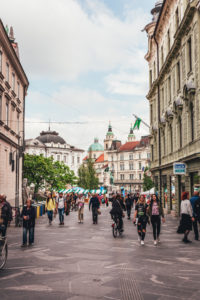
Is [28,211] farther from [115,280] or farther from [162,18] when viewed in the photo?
[162,18]

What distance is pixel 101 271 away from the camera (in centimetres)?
790

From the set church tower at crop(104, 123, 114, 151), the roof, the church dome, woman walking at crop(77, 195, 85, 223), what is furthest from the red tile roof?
woman walking at crop(77, 195, 85, 223)

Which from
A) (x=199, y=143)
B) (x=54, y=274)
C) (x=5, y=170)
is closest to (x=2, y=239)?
(x=54, y=274)

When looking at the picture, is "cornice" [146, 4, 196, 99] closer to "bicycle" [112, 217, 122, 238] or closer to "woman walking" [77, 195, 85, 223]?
"woman walking" [77, 195, 85, 223]

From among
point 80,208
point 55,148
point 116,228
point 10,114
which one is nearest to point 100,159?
point 55,148

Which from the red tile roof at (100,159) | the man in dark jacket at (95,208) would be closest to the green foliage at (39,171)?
the man in dark jacket at (95,208)

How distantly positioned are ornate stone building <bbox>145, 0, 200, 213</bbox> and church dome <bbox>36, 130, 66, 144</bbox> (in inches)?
3313

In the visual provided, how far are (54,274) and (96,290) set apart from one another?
5.06 ft

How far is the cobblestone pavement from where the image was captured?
20.5 ft

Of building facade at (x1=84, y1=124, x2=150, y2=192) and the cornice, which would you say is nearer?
the cornice

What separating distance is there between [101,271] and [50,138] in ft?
368

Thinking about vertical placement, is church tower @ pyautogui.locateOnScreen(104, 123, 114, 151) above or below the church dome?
above

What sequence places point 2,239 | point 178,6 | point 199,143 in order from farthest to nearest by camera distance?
point 178,6
point 199,143
point 2,239

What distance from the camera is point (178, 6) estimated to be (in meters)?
24.0
